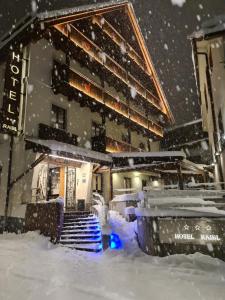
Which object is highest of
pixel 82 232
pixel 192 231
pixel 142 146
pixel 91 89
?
pixel 91 89

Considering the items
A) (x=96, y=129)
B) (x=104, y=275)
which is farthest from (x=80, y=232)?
(x=96, y=129)

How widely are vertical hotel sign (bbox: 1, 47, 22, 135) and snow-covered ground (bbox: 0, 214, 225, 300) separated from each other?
5.87 meters

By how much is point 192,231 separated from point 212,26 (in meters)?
9.37

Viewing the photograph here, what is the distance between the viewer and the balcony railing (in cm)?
1484

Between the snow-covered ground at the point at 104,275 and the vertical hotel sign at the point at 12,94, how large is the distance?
5866 millimetres

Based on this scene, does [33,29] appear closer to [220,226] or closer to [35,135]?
[35,135]

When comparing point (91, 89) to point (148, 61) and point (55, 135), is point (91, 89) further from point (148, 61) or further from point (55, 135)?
point (148, 61)

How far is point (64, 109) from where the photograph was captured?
688 inches

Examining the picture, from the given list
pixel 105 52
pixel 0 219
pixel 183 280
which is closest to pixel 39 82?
pixel 0 219

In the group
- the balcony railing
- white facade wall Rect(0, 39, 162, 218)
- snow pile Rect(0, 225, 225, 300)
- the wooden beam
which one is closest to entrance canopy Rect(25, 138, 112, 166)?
white facade wall Rect(0, 39, 162, 218)

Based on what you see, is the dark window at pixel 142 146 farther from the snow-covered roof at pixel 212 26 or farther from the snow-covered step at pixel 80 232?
the snow-covered step at pixel 80 232

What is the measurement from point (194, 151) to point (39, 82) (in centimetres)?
2316

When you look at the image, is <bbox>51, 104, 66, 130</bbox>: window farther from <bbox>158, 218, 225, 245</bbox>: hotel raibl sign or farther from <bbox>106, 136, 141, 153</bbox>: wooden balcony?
<bbox>158, 218, 225, 245</bbox>: hotel raibl sign

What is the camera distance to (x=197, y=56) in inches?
637
